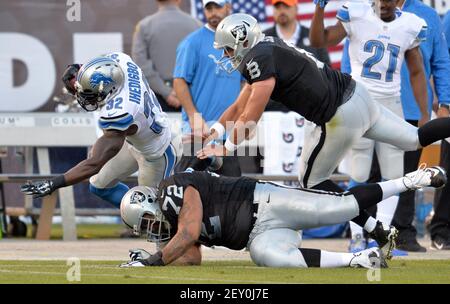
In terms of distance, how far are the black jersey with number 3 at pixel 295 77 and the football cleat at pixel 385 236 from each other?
836 millimetres

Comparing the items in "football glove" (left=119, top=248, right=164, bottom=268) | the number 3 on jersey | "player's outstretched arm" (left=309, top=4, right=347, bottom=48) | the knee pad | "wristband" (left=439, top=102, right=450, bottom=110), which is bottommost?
the knee pad

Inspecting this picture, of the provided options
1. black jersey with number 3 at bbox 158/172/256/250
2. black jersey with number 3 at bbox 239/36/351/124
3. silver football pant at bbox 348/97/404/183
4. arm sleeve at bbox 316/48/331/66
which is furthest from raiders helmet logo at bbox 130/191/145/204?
arm sleeve at bbox 316/48/331/66

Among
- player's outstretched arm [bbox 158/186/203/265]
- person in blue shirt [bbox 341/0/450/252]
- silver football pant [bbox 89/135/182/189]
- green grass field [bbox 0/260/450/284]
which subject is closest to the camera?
green grass field [bbox 0/260/450/284]

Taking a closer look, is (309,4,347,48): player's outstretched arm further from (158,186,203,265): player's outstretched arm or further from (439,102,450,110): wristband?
(158,186,203,265): player's outstretched arm

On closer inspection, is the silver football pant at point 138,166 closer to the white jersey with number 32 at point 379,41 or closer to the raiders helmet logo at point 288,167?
the white jersey with number 32 at point 379,41

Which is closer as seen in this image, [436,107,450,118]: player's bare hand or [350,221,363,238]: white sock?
[350,221,363,238]: white sock

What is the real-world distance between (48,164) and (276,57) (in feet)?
14.1

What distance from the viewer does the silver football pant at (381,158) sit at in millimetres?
9547

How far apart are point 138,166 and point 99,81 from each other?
44.1 inches

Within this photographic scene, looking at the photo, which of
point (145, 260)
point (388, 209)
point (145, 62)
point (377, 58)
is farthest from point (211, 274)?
point (145, 62)

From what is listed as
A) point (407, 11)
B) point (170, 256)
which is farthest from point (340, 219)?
point (407, 11)

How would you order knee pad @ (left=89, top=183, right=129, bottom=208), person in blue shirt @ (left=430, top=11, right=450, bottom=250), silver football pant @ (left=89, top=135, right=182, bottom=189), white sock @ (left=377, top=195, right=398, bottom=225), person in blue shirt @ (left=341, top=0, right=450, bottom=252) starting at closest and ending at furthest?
silver football pant @ (left=89, top=135, right=182, bottom=189)
knee pad @ (left=89, top=183, right=129, bottom=208)
white sock @ (left=377, top=195, right=398, bottom=225)
person in blue shirt @ (left=341, top=0, right=450, bottom=252)
person in blue shirt @ (left=430, top=11, right=450, bottom=250)

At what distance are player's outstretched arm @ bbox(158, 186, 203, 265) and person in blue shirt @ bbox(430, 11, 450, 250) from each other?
11.0ft

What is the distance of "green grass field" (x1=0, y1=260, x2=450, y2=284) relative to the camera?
6809mm
